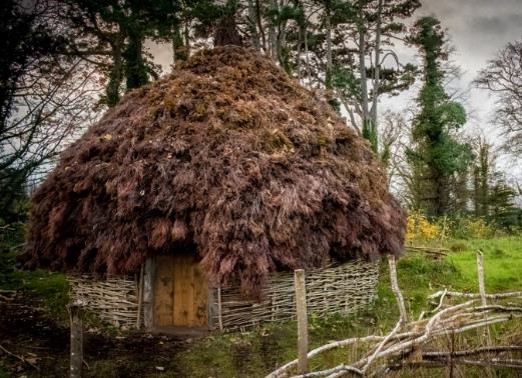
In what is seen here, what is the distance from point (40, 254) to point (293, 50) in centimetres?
1755

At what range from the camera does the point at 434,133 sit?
21.8m

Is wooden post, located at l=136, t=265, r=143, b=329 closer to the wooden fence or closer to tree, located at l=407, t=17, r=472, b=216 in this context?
the wooden fence

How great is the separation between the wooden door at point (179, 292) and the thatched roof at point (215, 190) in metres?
0.32

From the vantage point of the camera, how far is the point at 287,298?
7699 millimetres

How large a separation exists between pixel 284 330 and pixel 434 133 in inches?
665

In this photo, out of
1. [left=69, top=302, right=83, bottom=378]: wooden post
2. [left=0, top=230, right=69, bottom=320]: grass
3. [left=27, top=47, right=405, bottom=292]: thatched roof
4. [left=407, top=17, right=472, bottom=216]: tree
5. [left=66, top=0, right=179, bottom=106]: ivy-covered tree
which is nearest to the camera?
[left=69, top=302, right=83, bottom=378]: wooden post

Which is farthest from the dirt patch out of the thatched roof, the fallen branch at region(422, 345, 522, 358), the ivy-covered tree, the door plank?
the ivy-covered tree

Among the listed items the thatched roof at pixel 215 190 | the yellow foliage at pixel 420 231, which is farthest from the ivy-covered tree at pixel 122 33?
the yellow foliage at pixel 420 231

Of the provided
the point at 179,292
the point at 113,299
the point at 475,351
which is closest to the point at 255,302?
the point at 179,292

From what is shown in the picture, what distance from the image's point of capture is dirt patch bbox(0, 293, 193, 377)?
19.3ft

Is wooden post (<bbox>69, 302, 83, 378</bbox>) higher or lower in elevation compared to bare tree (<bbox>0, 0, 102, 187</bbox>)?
lower

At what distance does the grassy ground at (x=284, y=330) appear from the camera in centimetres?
583

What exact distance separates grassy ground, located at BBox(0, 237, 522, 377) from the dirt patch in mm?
31

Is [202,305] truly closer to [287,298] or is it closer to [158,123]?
[287,298]
